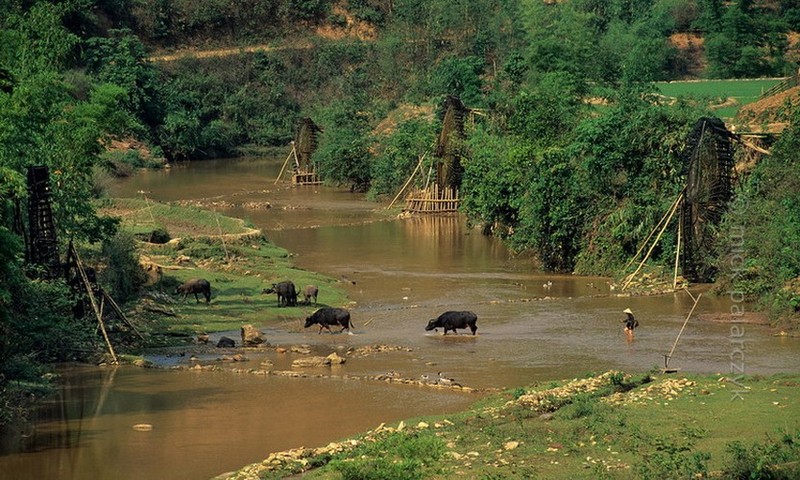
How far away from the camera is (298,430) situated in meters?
21.9

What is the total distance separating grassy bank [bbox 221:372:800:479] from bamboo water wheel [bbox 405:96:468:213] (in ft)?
98.8

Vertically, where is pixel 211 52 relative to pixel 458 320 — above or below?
above

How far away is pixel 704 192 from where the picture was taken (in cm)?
3634

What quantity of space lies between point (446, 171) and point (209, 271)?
17.9 meters

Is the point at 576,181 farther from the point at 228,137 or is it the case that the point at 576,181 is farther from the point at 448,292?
the point at 228,137

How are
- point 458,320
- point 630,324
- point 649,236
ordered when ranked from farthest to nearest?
point 649,236
point 458,320
point 630,324

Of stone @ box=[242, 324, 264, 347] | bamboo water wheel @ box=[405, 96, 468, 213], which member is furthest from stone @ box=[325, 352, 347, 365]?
bamboo water wheel @ box=[405, 96, 468, 213]

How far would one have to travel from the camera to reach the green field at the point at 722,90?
58.2 m

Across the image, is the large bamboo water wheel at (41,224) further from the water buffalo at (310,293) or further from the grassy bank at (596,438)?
the grassy bank at (596,438)

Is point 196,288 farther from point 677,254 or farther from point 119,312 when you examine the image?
point 677,254

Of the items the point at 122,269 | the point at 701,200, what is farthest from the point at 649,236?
the point at 122,269

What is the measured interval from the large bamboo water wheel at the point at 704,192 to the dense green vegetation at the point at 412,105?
0.74 m

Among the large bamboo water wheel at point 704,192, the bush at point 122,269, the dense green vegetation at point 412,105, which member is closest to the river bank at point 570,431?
the dense green vegetation at point 412,105

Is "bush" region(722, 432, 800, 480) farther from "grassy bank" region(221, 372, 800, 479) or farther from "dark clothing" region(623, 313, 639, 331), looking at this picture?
"dark clothing" region(623, 313, 639, 331)
